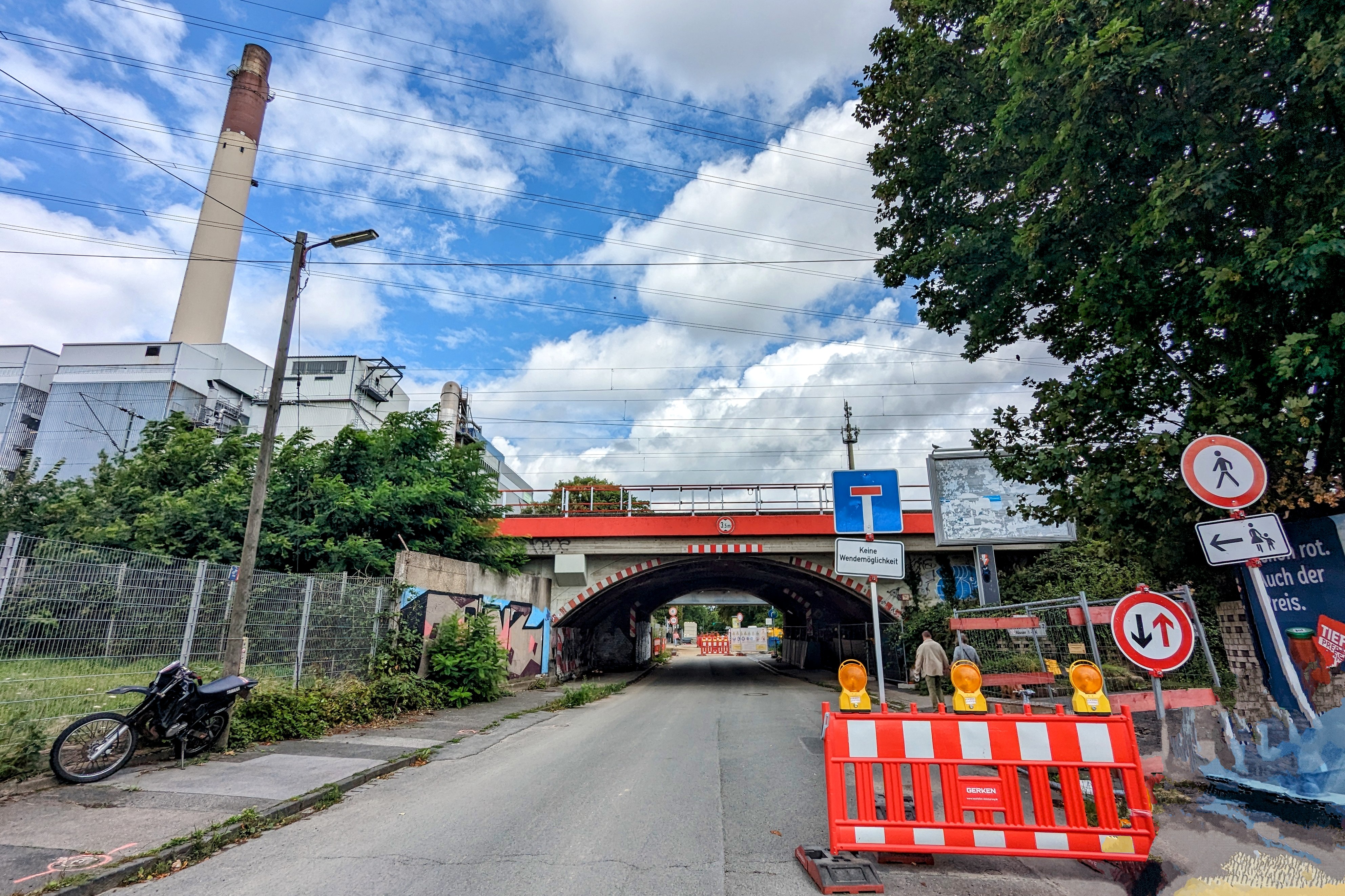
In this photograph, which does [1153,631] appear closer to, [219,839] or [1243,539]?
[1243,539]

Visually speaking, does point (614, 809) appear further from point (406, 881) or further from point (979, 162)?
point (979, 162)

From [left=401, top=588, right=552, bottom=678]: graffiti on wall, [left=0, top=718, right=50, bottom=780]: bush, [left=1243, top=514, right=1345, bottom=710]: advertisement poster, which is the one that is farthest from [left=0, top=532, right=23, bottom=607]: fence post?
[left=1243, top=514, right=1345, bottom=710]: advertisement poster

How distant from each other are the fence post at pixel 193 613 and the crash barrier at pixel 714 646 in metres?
61.3

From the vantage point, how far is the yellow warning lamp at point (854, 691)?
4805mm

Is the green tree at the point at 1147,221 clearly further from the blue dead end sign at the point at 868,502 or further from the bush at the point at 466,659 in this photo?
the bush at the point at 466,659

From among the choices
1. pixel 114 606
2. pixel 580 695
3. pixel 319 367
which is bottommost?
pixel 580 695

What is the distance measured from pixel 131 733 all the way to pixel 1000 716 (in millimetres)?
8010

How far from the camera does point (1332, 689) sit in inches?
229

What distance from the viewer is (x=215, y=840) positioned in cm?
485

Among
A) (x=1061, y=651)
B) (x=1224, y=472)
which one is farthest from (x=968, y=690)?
(x=1061, y=651)

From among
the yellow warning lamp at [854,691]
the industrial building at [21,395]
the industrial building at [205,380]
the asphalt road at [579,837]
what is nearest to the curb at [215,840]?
the asphalt road at [579,837]

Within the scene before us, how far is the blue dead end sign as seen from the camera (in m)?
7.30

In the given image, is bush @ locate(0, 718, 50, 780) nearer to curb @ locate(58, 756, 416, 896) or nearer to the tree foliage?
curb @ locate(58, 756, 416, 896)

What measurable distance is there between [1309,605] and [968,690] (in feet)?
12.6
